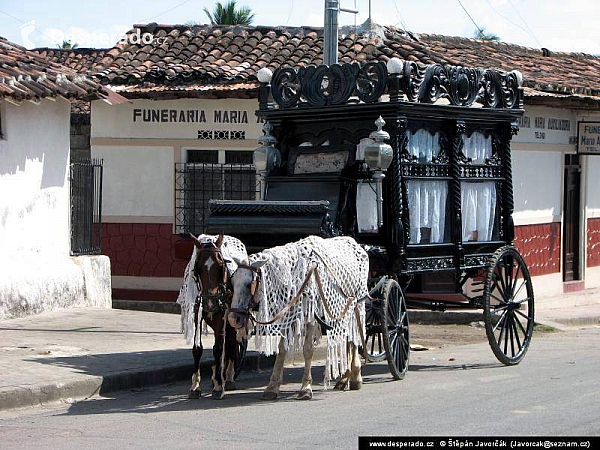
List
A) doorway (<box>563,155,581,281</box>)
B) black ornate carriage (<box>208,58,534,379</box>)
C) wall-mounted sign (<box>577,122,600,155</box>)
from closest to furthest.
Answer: black ornate carriage (<box>208,58,534,379</box>) < wall-mounted sign (<box>577,122,600,155</box>) < doorway (<box>563,155,581,281</box>)

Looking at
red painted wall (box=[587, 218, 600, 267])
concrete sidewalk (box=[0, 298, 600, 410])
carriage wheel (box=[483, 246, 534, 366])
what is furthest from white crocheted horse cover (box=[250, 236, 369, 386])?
red painted wall (box=[587, 218, 600, 267])

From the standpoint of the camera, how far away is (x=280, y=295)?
9.39 meters

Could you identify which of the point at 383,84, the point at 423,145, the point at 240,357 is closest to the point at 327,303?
the point at 240,357

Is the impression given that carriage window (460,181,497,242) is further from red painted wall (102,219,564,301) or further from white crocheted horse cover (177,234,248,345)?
red painted wall (102,219,564,301)

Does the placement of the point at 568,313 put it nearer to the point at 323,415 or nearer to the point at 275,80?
the point at 275,80

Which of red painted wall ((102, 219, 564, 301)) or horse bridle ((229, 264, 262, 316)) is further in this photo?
red painted wall ((102, 219, 564, 301))

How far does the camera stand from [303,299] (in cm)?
948

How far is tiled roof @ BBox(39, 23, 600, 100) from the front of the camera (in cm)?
1833

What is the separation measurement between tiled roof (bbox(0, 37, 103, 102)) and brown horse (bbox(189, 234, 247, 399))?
16.7 ft

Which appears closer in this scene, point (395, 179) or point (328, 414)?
point (328, 414)

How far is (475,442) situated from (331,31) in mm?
7575

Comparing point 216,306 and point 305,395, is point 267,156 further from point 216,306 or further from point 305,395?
point 305,395

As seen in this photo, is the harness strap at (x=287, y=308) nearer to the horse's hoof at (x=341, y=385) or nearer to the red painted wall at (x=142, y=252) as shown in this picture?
the horse's hoof at (x=341, y=385)

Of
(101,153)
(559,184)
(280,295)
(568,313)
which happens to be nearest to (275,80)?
(280,295)
